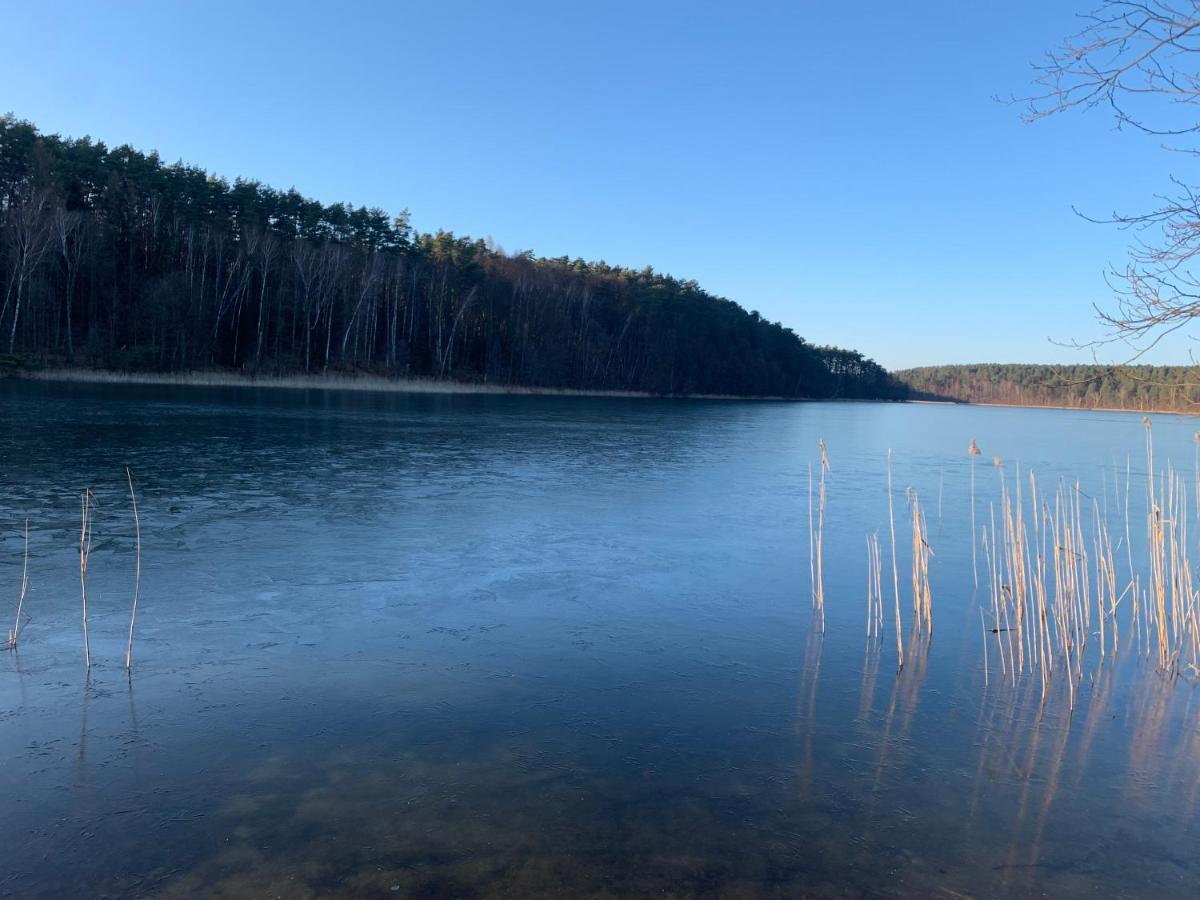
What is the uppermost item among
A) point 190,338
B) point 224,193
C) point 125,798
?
point 224,193

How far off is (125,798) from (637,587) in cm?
465

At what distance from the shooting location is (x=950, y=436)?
109ft

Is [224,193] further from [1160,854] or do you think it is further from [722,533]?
[1160,854]

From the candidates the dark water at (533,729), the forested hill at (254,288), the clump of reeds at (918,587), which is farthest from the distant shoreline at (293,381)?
the clump of reeds at (918,587)

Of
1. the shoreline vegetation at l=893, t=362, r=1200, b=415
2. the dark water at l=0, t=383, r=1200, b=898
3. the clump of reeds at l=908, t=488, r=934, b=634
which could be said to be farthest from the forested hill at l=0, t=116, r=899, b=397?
the clump of reeds at l=908, t=488, r=934, b=634

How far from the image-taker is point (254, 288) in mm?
46281

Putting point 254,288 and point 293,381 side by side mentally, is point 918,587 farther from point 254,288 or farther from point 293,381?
point 254,288

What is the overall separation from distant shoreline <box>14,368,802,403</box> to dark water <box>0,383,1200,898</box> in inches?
1197

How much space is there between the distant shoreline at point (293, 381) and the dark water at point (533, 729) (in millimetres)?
30399

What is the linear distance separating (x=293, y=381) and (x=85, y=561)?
128 ft

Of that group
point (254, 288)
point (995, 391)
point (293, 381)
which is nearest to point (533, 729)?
point (293, 381)

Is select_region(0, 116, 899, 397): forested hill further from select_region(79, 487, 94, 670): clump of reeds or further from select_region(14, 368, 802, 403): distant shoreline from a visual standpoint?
Answer: select_region(79, 487, 94, 670): clump of reeds

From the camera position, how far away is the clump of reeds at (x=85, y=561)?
15.7 ft

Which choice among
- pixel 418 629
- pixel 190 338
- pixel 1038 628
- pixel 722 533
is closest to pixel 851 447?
pixel 722 533
